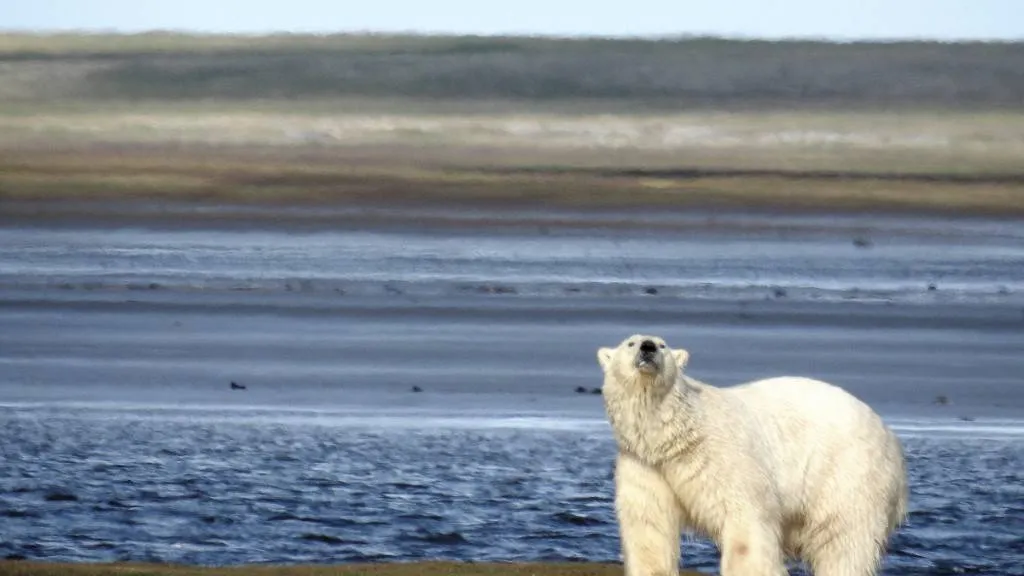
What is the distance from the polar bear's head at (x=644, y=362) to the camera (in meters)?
7.98

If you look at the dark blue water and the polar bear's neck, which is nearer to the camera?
the polar bear's neck

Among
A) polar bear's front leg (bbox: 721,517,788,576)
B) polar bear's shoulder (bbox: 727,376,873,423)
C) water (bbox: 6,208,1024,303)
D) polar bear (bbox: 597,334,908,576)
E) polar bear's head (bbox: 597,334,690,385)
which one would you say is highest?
water (bbox: 6,208,1024,303)

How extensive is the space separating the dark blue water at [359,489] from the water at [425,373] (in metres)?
0.04

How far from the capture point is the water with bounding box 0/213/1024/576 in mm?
11898

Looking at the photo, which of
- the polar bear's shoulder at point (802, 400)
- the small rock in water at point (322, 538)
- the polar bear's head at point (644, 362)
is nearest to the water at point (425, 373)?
the small rock in water at point (322, 538)

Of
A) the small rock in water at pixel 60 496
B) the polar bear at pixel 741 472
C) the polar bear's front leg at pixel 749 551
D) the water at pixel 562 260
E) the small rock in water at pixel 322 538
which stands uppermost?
the water at pixel 562 260

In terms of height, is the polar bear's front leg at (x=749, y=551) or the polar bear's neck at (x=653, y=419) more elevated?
the polar bear's neck at (x=653, y=419)

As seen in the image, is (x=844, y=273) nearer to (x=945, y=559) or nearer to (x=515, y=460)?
(x=515, y=460)

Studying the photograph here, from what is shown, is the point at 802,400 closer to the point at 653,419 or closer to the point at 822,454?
the point at 822,454

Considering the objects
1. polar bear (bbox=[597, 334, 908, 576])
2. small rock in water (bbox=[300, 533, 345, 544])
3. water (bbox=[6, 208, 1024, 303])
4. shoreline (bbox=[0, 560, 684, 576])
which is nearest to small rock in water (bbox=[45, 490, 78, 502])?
small rock in water (bbox=[300, 533, 345, 544])

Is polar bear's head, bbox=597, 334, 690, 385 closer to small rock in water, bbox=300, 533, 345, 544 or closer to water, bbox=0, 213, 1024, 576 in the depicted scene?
water, bbox=0, 213, 1024, 576

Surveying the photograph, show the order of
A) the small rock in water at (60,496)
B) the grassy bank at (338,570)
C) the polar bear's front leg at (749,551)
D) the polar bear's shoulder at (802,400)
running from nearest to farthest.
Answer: the polar bear's front leg at (749,551)
the polar bear's shoulder at (802,400)
the grassy bank at (338,570)
the small rock in water at (60,496)

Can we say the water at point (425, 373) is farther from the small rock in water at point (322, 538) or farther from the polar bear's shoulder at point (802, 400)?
the polar bear's shoulder at point (802, 400)

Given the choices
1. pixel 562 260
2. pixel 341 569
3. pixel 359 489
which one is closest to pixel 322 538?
pixel 341 569
